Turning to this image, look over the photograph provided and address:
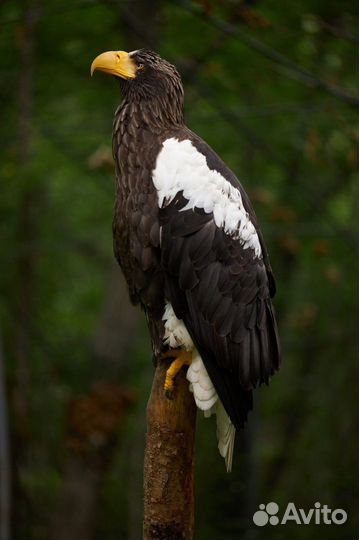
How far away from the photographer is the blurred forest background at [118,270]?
6.20 meters

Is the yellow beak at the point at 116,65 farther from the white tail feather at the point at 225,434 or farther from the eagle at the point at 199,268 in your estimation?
the white tail feather at the point at 225,434

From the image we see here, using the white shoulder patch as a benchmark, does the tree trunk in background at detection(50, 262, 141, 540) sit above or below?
below

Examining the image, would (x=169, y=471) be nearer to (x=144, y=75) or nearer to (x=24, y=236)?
(x=144, y=75)

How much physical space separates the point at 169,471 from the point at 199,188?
43.2 inches

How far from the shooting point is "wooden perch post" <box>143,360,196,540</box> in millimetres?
3426

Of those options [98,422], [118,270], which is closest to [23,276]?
[118,270]

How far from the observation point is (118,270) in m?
7.40

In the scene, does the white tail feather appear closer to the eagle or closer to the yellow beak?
the eagle

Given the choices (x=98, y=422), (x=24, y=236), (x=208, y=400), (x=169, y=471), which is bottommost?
(x=169, y=471)

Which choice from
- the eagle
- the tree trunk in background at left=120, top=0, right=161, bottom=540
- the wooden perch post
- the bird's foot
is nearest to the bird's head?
the eagle

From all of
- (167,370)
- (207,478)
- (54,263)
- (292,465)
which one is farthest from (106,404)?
(167,370)

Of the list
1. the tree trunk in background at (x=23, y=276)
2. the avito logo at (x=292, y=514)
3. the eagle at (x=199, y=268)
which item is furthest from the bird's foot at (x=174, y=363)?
the tree trunk in background at (x=23, y=276)

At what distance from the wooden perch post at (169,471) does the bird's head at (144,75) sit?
1289mm

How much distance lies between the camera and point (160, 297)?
3.64m
